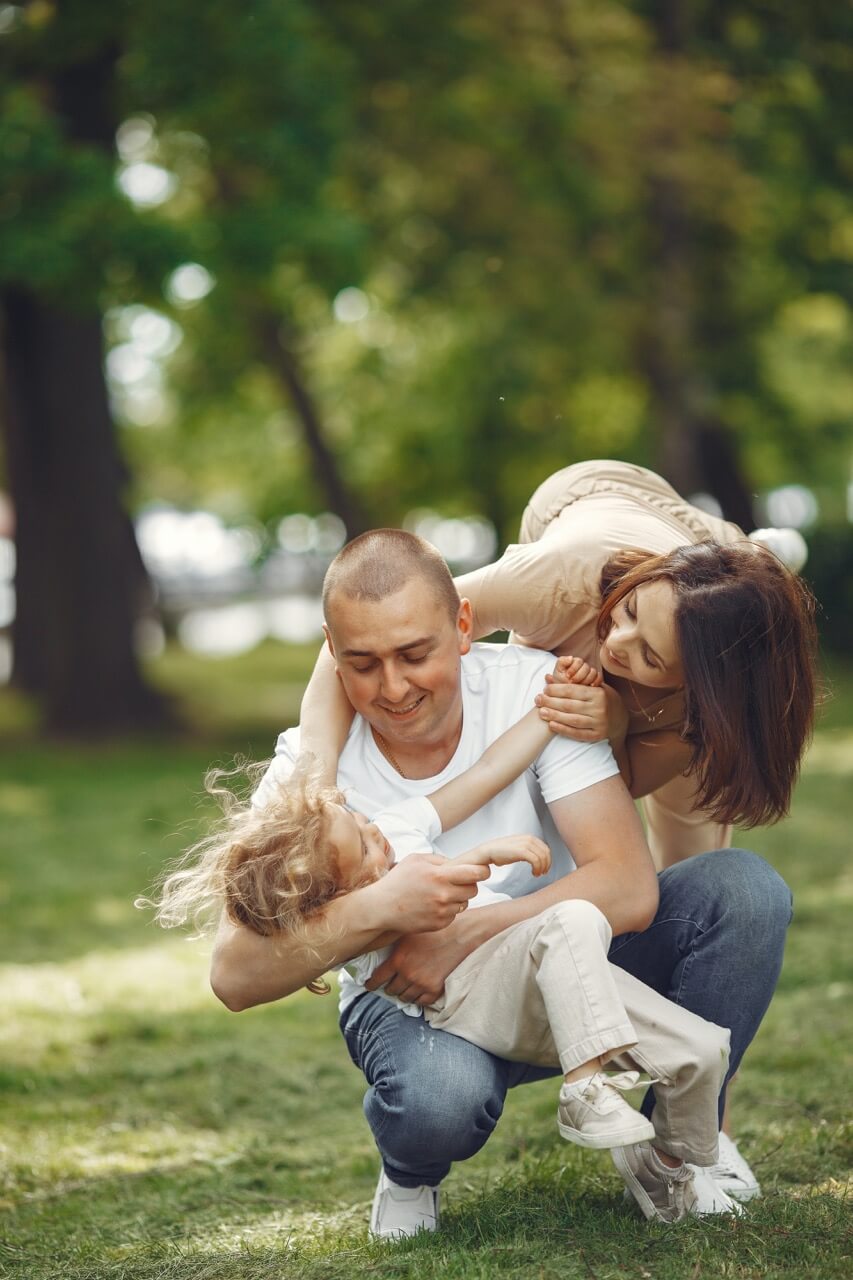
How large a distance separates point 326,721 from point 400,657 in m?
0.30

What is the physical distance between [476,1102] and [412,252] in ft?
46.4

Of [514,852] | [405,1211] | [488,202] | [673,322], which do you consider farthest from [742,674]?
[673,322]

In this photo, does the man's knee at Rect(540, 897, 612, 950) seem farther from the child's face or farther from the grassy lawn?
the grassy lawn

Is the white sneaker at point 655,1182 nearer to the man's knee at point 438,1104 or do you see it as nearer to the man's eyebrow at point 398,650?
the man's knee at point 438,1104

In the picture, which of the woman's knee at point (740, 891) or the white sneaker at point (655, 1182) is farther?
the woman's knee at point (740, 891)

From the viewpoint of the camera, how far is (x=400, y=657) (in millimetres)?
3180

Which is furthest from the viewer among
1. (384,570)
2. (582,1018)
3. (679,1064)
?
(384,570)

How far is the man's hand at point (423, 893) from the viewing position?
2918 mm

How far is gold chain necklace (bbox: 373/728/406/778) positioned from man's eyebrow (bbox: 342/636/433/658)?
0.28m

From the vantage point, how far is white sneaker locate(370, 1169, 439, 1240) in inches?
124

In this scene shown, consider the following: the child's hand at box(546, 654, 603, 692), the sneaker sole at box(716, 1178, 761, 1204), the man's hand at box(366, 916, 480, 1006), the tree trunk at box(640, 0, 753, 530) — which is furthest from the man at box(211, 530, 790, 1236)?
the tree trunk at box(640, 0, 753, 530)

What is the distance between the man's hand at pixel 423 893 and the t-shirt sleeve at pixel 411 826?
6.3 inches

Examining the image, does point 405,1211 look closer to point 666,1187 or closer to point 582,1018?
point 666,1187

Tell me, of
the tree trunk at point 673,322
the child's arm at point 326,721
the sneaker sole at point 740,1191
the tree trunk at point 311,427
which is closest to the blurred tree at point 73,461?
the tree trunk at point 311,427
